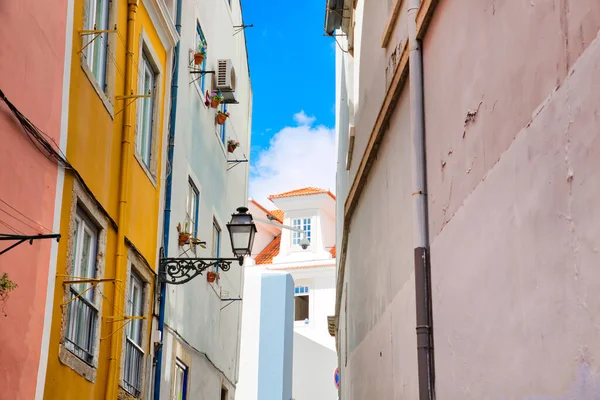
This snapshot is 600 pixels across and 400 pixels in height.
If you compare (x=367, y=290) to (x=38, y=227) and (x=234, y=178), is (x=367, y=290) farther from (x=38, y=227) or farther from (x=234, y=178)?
(x=234, y=178)

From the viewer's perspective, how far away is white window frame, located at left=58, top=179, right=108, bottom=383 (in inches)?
350

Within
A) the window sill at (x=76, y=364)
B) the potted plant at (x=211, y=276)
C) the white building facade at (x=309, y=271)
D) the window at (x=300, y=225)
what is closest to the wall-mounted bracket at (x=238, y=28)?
the potted plant at (x=211, y=276)

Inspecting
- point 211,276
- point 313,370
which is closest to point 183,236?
point 211,276

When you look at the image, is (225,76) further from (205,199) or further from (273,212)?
(273,212)

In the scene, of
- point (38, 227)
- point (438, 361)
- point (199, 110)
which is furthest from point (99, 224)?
point (199, 110)

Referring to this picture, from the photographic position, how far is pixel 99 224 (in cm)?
1002

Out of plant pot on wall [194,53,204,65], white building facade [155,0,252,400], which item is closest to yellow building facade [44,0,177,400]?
white building facade [155,0,252,400]

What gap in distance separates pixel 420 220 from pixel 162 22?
6359 mm

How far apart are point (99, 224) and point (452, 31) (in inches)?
179

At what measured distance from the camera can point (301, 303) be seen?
43281 millimetres

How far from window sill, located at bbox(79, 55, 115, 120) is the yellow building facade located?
0.02 metres

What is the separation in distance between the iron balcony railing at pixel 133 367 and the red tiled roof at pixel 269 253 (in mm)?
32013

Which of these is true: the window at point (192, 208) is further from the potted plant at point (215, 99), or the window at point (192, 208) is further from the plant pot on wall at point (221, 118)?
the plant pot on wall at point (221, 118)

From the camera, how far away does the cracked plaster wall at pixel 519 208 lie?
14.2ft
